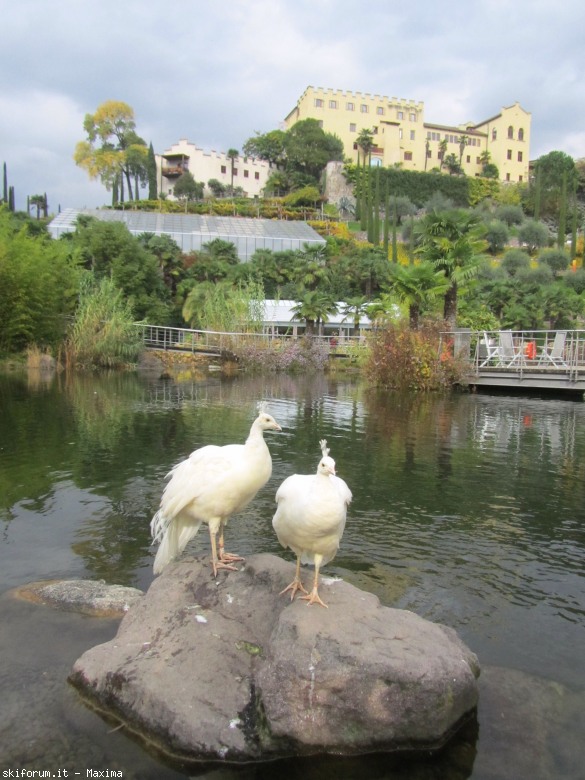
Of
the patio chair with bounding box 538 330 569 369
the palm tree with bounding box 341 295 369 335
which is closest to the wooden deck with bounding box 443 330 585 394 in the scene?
the patio chair with bounding box 538 330 569 369

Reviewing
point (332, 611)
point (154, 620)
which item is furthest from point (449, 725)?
point (154, 620)

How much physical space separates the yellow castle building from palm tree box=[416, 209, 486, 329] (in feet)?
267

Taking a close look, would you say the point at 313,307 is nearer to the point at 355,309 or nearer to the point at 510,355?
the point at 355,309

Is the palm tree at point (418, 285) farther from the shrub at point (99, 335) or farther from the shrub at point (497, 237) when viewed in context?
the shrub at point (497, 237)

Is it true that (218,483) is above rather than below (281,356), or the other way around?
above

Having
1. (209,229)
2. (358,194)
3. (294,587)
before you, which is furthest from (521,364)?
(358,194)

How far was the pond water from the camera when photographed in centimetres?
400

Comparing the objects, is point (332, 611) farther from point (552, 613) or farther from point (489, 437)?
point (489, 437)

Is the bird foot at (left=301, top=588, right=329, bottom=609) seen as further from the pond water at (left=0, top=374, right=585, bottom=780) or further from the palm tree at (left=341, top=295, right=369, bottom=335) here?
the palm tree at (left=341, top=295, right=369, bottom=335)

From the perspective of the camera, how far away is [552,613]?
19.6 ft

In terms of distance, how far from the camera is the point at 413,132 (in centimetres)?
10606

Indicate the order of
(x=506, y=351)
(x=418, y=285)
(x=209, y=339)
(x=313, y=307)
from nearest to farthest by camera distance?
1. (x=418, y=285)
2. (x=506, y=351)
3. (x=209, y=339)
4. (x=313, y=307)

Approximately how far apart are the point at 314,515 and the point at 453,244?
22983 mm

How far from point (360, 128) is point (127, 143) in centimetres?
3939
